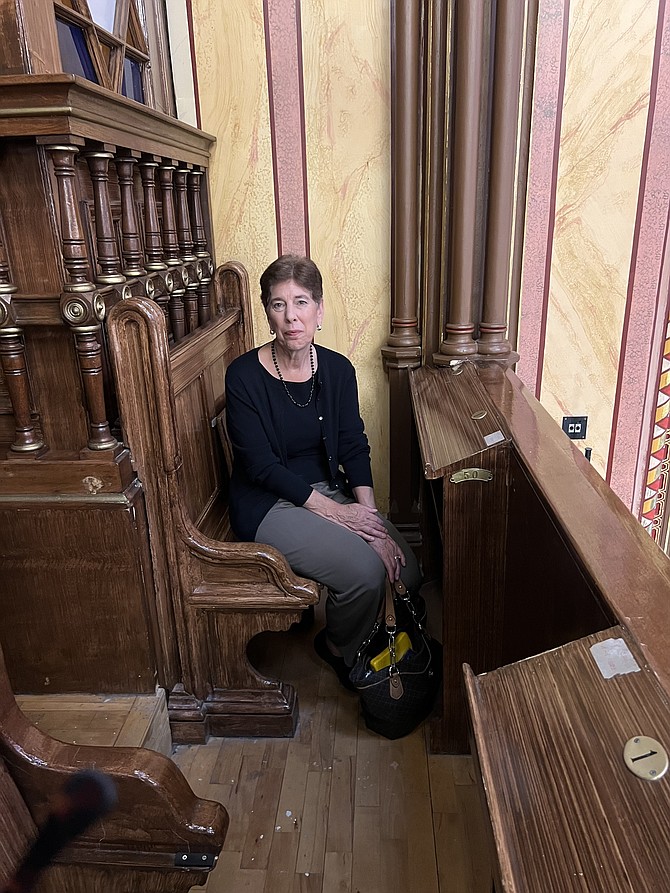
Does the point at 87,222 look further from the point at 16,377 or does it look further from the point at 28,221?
the point at 16,377

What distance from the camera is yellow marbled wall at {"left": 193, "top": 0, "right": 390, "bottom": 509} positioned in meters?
2.48

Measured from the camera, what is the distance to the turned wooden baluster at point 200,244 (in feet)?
8.30

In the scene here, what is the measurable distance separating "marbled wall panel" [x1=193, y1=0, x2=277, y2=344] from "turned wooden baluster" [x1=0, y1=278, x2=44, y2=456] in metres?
1.29

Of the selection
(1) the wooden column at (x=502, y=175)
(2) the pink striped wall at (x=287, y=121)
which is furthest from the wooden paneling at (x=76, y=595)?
(1) the wooden column at (x=502, y=175)

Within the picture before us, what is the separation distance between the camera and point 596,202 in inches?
104

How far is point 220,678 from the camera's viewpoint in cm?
200

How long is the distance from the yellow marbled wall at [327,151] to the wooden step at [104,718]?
154cm

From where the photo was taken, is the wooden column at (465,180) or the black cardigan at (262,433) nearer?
the black cardigan at (262,433)

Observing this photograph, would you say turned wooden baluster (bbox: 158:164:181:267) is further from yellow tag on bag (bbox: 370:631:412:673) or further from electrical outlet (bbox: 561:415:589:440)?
electrical outlet (bbox: 561:415:589:440)

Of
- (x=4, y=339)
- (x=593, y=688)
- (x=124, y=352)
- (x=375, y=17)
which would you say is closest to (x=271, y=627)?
(x=124, y=352)

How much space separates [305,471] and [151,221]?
922mm

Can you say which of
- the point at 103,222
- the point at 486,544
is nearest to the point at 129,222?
the point at 103,222

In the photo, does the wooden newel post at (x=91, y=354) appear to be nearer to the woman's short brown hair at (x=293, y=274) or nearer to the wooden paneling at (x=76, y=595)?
the wooden paneling at (x=76, y=595)

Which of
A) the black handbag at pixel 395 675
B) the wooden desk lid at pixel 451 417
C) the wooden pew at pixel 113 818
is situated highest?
the wooden desk lid at pixel 451 417
